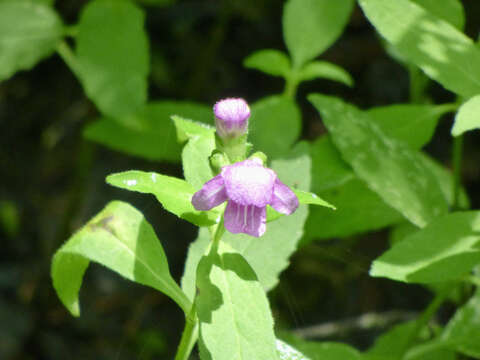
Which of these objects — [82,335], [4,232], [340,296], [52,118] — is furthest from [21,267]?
[340,296]

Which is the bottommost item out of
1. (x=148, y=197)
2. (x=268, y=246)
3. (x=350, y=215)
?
(x=148, y=197)

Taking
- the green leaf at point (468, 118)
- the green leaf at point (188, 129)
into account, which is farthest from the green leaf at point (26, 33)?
the green leaf at point (468, 118)

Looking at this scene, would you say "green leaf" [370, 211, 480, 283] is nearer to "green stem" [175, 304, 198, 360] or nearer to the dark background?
"green stem" [175, 304, 198, 360]

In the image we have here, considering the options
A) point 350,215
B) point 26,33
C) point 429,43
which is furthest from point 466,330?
point 26,33

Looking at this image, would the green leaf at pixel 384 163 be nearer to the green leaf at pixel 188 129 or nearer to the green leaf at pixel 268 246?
the green leaf at pixel 268 246

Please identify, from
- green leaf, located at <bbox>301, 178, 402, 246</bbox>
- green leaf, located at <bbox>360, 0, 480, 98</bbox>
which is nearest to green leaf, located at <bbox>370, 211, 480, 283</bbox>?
green leaf, located at <bbox>360, 0, 480, 98</bbox>

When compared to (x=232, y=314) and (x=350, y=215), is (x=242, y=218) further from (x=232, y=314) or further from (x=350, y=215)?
(x=350, y=215)
